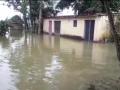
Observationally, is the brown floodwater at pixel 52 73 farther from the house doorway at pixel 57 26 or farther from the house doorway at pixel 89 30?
the house doorway at pixel 57 26

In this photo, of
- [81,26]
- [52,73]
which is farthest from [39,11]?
[52,73]

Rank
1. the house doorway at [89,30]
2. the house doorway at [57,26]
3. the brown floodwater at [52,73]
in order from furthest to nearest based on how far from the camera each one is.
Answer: the house doorway at [57,26], the house doorway at [89,30], the brown floodwater at [52,73]

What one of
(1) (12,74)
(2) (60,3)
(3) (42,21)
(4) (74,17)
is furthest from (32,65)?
(3) (42,21)

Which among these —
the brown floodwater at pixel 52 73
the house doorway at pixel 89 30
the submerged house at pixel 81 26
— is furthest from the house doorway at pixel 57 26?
the brown floodwater at pixel 52 73

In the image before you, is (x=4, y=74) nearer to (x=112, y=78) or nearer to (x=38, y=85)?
(x=38, y=85)

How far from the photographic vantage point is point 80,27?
79.3ft

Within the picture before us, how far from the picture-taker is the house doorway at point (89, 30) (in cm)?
2218

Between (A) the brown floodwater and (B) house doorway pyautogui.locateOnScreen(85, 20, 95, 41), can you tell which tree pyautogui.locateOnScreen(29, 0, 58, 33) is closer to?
(B) house doorway pyautogui.locateOnScreen(85, 20, 95, 41)

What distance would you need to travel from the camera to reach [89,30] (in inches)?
890

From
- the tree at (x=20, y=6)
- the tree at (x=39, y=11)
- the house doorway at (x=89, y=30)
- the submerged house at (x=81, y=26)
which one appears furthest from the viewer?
the tree at (x=20, y=6)

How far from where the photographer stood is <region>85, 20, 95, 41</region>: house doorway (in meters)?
22.2

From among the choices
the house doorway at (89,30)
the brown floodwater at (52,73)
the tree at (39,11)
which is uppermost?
the tree at (39,11)

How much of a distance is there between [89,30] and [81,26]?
158 cm

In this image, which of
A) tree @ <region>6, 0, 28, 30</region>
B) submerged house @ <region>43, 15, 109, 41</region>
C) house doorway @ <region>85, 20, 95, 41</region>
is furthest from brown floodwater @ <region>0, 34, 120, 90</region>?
tree @ <region>6, 0, 28, 30</region>
